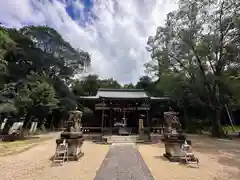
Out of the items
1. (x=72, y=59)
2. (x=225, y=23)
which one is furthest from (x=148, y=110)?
(x=72, y=59)

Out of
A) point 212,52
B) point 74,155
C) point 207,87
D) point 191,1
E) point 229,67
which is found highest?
point 191,1

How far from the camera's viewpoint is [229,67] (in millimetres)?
14938

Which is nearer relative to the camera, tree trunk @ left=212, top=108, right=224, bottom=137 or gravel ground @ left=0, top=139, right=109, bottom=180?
gravel ground @ left=0, top=139, right=109, bottom=180

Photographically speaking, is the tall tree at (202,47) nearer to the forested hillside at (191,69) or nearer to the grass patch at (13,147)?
the forested hillside at (191,69)

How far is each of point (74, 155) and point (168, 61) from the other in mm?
12949

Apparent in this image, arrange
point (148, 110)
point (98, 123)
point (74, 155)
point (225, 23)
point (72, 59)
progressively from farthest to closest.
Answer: point (72, 59) → point (98, 123) → point (148, 110) → point (225, 23) → point (74, 155)

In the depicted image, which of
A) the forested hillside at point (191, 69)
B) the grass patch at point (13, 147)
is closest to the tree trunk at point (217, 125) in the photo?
the forested hillside at point (191, 69)

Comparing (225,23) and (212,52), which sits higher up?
(225,23)

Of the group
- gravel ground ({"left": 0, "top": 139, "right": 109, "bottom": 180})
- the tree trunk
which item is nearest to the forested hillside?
the tree trunk

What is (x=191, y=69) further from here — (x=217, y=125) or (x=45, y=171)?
(x=45, y=171)

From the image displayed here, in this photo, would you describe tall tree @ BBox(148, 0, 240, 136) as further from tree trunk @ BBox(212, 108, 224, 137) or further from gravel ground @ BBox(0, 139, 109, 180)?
gravel ground @ BBox(0, 139, 109, 180)

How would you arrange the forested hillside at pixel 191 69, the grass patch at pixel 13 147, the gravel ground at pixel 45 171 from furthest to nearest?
the forested hillside at pixel 191 69
the grass patch at pixel 13 147
the gravel ground at pixel 45 171

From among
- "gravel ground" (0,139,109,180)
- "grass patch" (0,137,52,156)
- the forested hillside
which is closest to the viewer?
"gravel ground" (0,139,109,180)

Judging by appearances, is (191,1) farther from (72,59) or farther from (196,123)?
(72,59)
